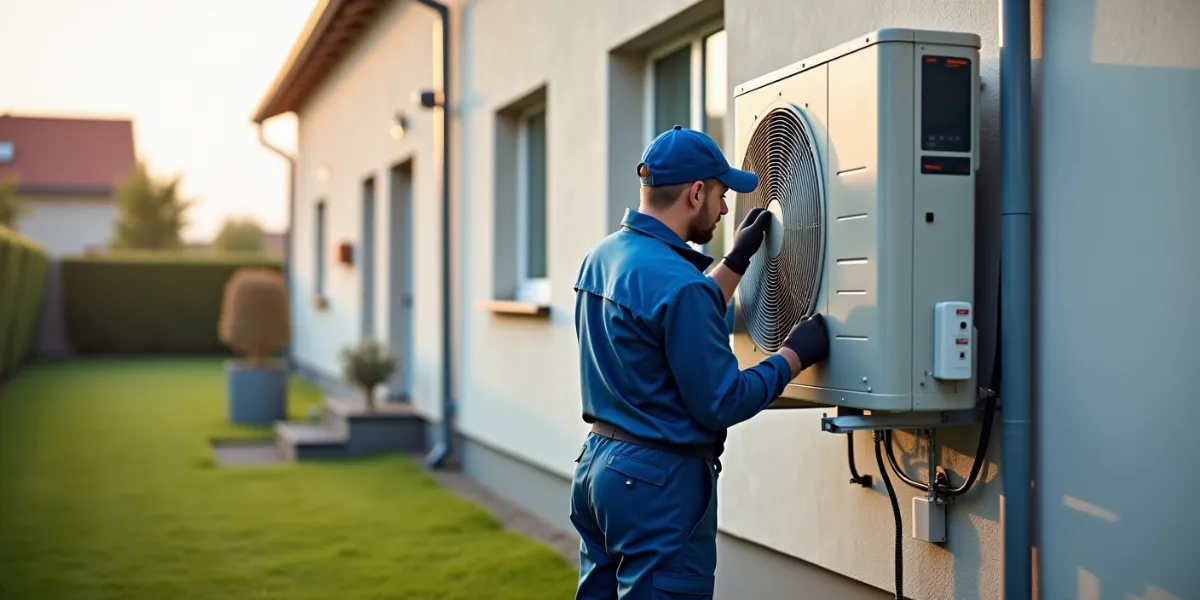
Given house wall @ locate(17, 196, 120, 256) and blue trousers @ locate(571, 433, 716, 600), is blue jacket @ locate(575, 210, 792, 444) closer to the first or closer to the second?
blue trousers @ locate(571, 433, 716, 600)

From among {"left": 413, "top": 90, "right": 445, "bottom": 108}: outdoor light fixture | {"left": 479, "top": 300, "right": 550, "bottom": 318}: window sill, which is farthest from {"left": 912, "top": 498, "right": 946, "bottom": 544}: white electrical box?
{"left": 413, "top": 90, "right": 445, "bottom": 108}: outdoor light fixture

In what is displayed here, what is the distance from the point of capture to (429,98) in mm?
9539

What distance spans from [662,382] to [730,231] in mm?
1722

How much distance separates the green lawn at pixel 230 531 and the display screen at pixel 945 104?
10.7 feet

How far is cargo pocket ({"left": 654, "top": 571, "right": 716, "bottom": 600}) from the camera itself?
277 centimetres

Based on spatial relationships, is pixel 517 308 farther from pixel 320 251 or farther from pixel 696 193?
pixel 320 251

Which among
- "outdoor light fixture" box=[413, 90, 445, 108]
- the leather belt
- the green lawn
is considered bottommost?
the green lawn

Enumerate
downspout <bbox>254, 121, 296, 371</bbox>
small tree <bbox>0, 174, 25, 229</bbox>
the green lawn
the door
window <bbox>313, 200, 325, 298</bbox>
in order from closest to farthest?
the green lawn
the door
window <bbox>313, 200, 325, 298</bbox>
downspout <bbox>254, 121, 296, 371</bbox>
small tree <bbox>0, 174, 25, 229</bbox>

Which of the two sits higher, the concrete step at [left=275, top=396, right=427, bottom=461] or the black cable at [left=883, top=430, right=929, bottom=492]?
the black cable at [left=883, top=430, right=929, bottom=492]

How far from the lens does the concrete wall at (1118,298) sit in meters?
2.58

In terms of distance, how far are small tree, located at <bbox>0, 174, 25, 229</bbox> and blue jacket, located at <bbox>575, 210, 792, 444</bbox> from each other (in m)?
41.3

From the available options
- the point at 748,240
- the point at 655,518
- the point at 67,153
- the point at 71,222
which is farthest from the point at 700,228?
the point at 67,153

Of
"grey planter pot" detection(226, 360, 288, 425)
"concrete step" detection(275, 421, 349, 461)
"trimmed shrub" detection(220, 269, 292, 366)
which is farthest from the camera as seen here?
"trimmed shrub" detection(220, 269, 292, 366)

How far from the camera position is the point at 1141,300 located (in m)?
2.69
